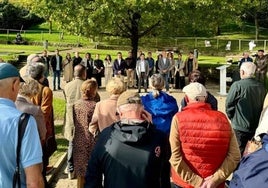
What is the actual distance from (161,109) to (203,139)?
77.6 inches

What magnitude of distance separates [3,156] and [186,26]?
20.4 metres

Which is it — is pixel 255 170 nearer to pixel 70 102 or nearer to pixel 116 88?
pixel 116 88

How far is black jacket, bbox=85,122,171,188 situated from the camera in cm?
386

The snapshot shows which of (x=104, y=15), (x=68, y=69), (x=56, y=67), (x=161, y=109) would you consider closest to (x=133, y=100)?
(x=161, y=109)

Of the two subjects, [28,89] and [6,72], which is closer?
[6,72]

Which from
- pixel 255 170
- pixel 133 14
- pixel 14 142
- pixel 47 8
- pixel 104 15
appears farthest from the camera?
pixel 133 14

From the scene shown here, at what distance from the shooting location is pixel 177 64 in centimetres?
2147

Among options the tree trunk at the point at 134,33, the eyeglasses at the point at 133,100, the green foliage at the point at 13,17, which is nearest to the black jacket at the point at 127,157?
the eyeglasses at the point at 133,100

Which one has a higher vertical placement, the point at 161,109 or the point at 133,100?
the point at 133,100

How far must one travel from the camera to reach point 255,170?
282 cm

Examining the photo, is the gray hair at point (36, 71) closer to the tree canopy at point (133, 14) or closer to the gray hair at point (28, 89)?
the gray hair at point (28, 89)

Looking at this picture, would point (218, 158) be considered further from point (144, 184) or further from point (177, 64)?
point (177, 64)

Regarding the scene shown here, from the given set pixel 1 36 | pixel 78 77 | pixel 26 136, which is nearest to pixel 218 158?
pixel 26 136

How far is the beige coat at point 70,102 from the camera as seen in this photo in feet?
24.9
